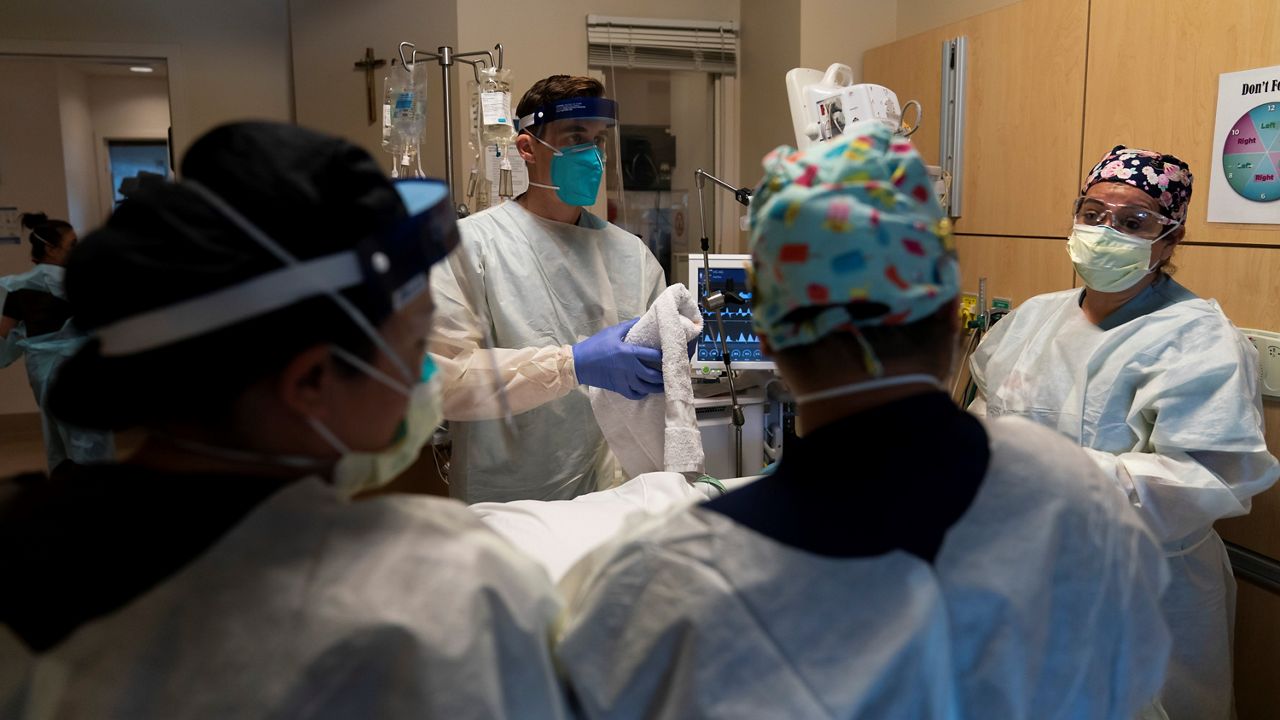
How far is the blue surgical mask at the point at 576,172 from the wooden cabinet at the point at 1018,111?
4.36 feet

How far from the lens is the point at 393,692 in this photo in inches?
27.6

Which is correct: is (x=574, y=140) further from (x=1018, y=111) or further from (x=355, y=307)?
(x=355, y=307)

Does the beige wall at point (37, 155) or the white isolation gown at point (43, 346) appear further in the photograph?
the beige wall at point (37, 155)

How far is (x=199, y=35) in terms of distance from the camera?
438 cm

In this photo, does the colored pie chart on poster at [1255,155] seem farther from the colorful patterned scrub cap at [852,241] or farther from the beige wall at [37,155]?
the beige wall at [37,155]

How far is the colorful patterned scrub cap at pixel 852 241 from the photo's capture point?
0.80 metres

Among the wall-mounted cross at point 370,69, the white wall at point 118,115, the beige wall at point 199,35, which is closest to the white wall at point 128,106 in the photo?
the white wall at point 118,115

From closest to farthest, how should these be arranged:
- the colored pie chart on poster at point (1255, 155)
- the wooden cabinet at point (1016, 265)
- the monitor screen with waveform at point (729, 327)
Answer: the colored pie chart on poster at point (1255, 155) → the monitor screen with waveform at point (729, 327) → the wooden cabinet at point (1016, 265)

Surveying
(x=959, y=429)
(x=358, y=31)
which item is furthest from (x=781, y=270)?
(x=358, y=31)

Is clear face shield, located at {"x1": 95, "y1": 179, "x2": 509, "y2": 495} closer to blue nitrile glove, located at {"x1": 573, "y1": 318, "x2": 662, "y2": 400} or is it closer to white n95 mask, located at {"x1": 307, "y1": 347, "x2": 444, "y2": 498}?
white n95 mask, located at {"x1": 307, "y1": 347, "x2": 444, "y2": 498}

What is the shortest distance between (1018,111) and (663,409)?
5.06 feet

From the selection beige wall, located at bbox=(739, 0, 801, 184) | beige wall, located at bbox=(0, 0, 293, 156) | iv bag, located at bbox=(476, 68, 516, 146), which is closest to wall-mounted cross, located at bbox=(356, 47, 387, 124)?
beige wall, located at bbox=(0, 0, 293, 156)

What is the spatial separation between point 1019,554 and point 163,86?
25.7ft

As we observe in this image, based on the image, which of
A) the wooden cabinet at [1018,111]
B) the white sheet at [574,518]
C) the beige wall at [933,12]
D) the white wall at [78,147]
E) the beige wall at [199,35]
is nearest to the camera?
the white sheet at [574,518]
